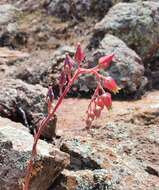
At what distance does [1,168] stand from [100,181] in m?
0.87

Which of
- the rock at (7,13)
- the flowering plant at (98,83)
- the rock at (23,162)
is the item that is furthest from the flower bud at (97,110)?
the rock at (7,13)

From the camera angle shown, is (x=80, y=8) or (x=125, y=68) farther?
(x=80, y=8)

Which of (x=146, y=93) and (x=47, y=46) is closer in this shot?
(x=146, y=93)

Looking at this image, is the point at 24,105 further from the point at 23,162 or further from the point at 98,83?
the point at 98,83

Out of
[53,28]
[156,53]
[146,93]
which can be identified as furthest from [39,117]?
[53,28]

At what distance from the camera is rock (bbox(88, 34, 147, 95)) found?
801cm

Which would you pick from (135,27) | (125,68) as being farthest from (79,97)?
(135,27)

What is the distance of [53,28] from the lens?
11.2m

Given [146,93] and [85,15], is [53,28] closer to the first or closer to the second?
[85,15]

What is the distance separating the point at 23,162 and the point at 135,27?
554 cm

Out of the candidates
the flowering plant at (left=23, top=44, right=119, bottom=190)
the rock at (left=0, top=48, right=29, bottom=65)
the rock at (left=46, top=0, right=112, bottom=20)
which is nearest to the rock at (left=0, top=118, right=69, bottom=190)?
the flowering plant at (left=23, top=44, right=119, bottom=190)

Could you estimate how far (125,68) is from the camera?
26.6 feet

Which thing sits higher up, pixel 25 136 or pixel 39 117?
pixel 25 136

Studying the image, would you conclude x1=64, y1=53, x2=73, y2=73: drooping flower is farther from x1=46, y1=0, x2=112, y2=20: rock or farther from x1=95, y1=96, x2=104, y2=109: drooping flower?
x1=46, y1=0, x2=112, y2=20: rock
